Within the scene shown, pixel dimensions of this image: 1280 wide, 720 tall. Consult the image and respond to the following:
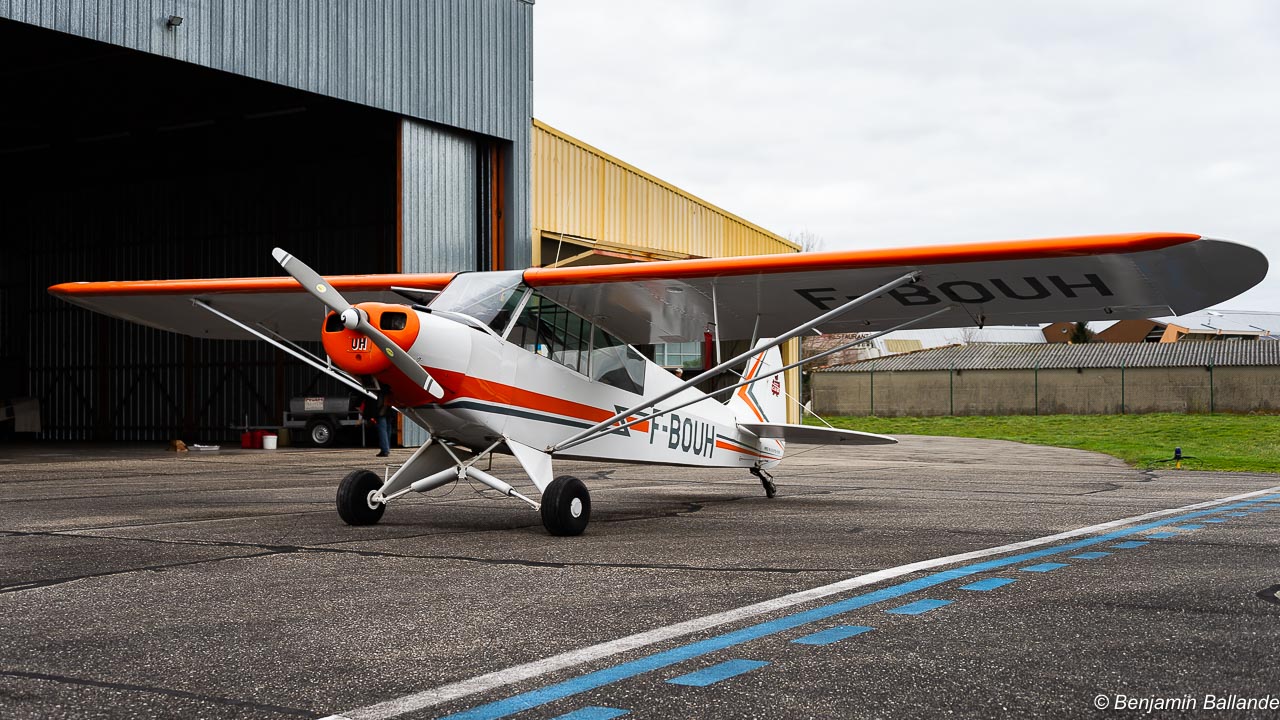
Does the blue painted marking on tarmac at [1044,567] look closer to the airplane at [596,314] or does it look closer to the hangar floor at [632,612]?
the hangar floor at [632,612]

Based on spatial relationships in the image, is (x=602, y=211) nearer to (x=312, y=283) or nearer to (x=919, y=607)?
(x=312, y=283)

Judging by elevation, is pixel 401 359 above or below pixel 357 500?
above

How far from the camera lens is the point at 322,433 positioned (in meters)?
28.0

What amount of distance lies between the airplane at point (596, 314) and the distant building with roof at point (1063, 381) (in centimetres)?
4143

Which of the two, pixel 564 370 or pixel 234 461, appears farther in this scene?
pixel 234 461

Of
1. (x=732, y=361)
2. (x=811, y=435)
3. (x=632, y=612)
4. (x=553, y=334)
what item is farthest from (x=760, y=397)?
(x=632, y=612)

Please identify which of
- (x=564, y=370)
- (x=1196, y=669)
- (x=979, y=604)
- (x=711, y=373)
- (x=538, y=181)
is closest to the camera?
(x=1196, y=669)

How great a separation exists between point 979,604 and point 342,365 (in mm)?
4471

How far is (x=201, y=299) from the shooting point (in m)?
10.8

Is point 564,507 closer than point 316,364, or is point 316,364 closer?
point 564,507

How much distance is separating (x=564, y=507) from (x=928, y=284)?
3.42m

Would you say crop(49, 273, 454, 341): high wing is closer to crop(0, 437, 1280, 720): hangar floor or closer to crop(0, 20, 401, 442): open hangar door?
crop(0, 437, 1280, 720): hangar floor

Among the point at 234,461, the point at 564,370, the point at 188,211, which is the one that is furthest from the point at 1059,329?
the point at 564,370

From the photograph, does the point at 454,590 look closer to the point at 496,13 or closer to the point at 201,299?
the point at 201,299
